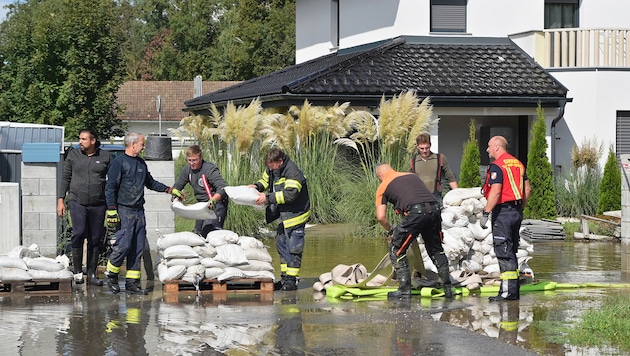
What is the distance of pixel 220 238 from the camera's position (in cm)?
1252

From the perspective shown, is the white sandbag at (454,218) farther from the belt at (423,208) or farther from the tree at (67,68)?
the tree at (67,68)

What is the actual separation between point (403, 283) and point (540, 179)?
401 inches

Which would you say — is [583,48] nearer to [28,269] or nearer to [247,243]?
[247,243]

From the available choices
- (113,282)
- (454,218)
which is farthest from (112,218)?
(454,218)

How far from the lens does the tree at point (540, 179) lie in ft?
69.1

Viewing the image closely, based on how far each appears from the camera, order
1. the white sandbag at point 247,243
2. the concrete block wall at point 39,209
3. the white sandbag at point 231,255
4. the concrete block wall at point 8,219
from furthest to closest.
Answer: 1. the concrete block wall at point 8,219
2. the concrete block wall at point 39,209
3. the white sandbag at point 247,243
4. the white sandbag at point 231,255

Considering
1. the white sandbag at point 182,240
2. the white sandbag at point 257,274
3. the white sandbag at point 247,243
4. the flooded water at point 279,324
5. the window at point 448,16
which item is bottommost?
the flooded water at point 279,324

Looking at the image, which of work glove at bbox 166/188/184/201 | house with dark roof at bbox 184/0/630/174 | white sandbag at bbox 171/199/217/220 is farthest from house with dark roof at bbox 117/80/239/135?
white sandbag at bbox 171/199/217/220

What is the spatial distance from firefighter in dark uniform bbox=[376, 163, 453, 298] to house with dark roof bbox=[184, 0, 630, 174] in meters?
10.0

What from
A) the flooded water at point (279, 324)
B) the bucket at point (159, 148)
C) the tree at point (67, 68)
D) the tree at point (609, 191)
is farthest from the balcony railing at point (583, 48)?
A: the tree at point (67, 68)

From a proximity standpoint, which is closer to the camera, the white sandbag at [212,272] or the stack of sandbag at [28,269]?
the stack of sandbag at [28,269]

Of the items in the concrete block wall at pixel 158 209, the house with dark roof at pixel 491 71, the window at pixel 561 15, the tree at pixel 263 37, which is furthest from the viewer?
the tree at pixel 263 37

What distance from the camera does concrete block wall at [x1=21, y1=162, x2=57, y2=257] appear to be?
1405cm

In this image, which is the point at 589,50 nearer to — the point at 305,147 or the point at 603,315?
the point at 305,147
